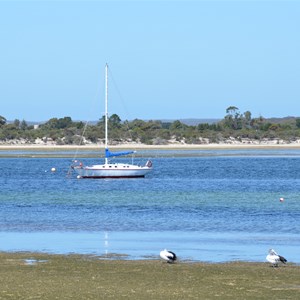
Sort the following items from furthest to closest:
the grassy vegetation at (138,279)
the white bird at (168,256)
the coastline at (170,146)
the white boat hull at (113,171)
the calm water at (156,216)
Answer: the coastline at (170,146) < the white boat hull at (113,171) < the calm water at (156,216) < the white bird at (168,256) < the grassy vegetation at (138,279)

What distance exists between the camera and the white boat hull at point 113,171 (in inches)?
2960

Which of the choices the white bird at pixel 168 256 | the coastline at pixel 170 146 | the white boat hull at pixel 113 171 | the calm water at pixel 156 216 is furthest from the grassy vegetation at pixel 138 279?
the coastline at pixel 170 146

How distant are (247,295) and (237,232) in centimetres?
1446

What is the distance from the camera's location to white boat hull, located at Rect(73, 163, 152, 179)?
75.2 meters

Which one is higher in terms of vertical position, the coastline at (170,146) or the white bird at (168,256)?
the white bird at (168,256)

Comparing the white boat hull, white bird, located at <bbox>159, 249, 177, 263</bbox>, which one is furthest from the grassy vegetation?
the white boat hull

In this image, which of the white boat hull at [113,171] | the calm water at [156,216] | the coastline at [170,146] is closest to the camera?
the calm water at [156,216]

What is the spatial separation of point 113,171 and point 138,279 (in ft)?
175

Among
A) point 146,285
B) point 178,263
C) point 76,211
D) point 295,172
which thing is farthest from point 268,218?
point 295,172

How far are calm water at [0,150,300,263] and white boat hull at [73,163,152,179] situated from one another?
1108 millimetres

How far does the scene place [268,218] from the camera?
130ft

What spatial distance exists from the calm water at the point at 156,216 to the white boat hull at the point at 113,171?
3.63ft

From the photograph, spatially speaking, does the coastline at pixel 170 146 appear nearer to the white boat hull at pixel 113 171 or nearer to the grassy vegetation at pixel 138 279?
the white boat hull at pixel 113 171

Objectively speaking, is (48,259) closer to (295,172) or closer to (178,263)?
(178,263)
